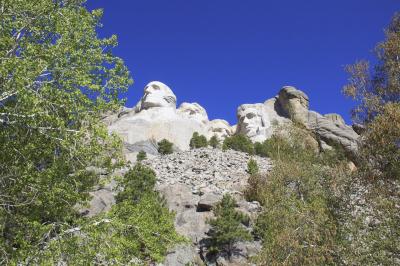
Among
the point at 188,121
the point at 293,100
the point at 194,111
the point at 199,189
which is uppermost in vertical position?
the point at 194,111

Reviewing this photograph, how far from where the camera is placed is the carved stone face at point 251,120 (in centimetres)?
10532

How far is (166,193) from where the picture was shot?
42531 millimetres

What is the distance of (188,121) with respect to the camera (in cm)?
9569

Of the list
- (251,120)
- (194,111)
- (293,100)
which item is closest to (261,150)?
(293,100)

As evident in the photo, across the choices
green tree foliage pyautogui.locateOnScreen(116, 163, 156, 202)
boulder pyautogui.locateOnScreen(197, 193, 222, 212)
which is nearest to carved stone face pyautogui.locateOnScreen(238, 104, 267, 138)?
boulder pyautogui.locateOnScreen(197, 193, 222, 212)

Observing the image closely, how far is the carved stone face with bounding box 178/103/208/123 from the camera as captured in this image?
443 feet

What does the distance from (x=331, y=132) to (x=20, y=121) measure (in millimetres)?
60222

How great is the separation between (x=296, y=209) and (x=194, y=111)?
114 metres

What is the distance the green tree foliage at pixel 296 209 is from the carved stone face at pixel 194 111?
92463 mm

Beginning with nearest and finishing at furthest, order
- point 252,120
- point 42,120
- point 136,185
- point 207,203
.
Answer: point 42,120, point 136,185, point 207,203, point 252,120

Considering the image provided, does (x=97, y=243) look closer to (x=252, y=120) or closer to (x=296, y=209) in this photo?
(x=296, y=209)

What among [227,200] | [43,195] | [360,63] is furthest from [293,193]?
[43,195]

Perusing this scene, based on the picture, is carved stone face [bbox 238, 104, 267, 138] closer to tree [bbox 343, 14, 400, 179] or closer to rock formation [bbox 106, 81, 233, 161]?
rock formation [bbox 106, 81, 233, 161]

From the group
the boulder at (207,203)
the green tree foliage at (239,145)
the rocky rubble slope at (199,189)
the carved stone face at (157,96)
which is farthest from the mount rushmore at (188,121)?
the boulder at (207,203)
